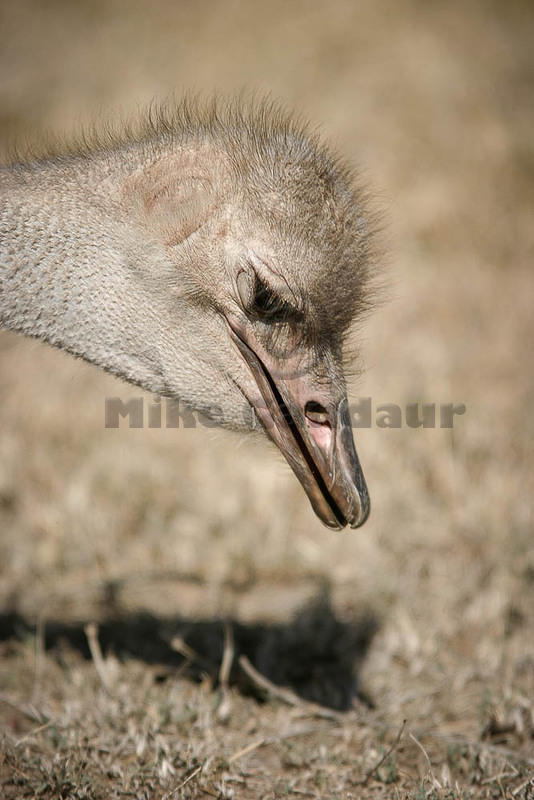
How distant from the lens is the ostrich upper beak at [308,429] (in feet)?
7.92

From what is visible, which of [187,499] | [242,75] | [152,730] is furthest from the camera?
[242,75]

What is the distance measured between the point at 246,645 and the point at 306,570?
513 millimetres

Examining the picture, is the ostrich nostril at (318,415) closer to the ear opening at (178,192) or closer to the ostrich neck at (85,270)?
the ostrich neck at (85,270)

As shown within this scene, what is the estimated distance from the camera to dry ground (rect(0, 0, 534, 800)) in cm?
251

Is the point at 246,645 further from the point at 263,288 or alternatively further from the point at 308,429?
the point at 263,288

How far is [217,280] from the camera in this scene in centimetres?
241

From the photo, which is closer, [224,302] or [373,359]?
[224,302]

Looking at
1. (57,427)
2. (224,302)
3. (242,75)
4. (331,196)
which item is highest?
(242,75)

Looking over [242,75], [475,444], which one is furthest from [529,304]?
[242,75]

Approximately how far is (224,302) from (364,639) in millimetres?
1531

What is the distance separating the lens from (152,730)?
2596mm

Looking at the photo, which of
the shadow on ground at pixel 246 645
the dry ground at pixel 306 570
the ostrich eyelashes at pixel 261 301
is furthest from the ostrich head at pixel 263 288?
the shadow on ground at pixel 246 645

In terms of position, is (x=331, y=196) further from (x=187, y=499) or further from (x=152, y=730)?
(x=187, y=499)

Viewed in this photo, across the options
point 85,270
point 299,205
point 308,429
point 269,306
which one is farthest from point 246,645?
point 299,205
